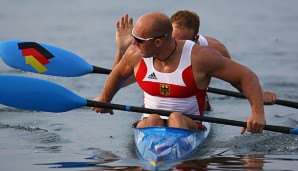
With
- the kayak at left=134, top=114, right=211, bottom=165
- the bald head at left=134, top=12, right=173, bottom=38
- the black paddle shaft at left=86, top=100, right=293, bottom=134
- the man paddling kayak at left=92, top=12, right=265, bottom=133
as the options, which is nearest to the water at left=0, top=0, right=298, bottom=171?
the kayak at left=134, top=114, right=211, bottom=165

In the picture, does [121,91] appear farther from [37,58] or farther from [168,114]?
[168,114]

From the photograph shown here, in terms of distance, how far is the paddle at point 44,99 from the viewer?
399 inches

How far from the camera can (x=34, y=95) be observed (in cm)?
1028

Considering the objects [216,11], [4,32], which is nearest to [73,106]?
[4,32]

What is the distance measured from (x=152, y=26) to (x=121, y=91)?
17.6ft

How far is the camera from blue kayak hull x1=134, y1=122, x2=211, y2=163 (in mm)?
9414

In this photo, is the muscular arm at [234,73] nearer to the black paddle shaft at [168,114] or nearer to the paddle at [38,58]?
the black paddle shaft at [168,114]

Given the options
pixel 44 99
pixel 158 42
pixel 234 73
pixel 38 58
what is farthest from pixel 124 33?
pixel 234 73

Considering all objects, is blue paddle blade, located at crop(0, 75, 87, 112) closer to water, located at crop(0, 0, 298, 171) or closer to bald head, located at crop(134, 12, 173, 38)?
water, located at crop(0, 0, 298, 171)

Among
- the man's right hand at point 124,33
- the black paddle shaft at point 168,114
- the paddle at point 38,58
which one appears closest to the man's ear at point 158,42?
the black paddle shaft at point 168,114

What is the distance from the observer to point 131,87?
15398mm

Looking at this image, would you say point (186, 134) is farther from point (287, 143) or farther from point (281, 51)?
point (281, 51)

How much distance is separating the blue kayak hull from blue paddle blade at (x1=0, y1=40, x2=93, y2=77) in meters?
2.13

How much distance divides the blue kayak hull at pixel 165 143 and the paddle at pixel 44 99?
0.27m
